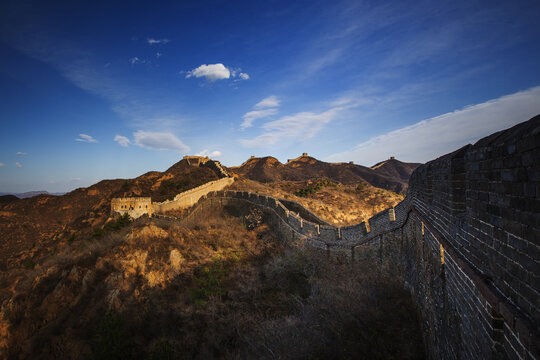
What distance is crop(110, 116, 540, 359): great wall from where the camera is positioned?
1.88 metres

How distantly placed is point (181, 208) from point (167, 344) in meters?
20.8

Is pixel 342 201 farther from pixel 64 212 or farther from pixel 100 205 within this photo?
pixel 64 212

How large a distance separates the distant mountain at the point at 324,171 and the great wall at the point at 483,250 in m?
60.4

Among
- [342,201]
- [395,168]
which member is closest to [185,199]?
[342,201]

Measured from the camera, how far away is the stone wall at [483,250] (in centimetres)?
188

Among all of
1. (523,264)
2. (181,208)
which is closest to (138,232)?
(181,208)

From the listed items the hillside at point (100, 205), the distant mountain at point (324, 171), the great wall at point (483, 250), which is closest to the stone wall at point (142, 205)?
the hillside at point (100, 205)

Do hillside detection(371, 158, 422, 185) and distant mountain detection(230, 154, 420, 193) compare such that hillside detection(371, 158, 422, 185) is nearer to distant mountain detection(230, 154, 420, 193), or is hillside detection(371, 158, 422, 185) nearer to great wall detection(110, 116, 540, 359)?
distant mountain detection(230, 154, 420, 193)

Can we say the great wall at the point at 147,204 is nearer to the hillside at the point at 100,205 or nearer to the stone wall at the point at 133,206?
the stone wall at the point at 133,206

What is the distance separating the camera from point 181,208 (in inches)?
1121

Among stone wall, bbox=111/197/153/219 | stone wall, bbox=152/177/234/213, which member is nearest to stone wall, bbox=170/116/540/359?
stone wall, bbox=152/177/234/213

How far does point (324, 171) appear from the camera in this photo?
80.8 metres

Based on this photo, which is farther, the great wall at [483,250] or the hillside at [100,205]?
the hillside at [100,205]

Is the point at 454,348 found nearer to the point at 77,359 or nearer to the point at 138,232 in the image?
the point at 77,359
